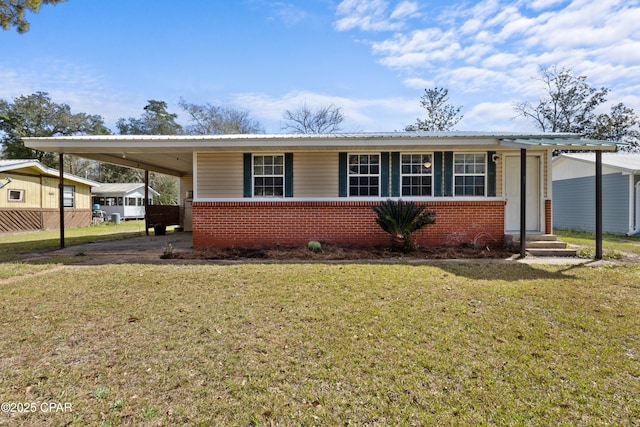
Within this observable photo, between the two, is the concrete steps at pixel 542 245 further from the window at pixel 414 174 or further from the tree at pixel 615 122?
the tree at pixel 615 122

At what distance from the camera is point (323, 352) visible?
3.14 metres

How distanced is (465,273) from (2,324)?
6.76 m

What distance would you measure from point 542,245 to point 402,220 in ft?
12.1

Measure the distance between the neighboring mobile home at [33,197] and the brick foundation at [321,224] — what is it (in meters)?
13.9

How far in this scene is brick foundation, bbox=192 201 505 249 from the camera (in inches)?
354

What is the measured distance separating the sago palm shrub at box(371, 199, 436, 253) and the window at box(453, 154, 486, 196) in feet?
5.03

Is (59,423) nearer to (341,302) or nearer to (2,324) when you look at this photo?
(2,324)

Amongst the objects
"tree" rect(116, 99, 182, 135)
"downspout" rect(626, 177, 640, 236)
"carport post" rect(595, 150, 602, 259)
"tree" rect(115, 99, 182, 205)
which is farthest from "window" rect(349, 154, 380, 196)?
"tree" rect(116, 99, 182, 135)

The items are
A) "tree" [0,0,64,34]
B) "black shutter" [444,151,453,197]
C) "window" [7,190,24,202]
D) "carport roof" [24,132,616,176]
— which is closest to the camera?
"tree" [0,0,64,34]

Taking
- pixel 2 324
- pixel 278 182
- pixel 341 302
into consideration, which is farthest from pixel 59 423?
pixel 278 182

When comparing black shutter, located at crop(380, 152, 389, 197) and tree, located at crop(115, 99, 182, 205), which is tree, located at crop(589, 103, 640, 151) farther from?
tree, located at crop(115, 99, 182, 205)

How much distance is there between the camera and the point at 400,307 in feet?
14.1

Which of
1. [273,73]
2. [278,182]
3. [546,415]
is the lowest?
[546,415]

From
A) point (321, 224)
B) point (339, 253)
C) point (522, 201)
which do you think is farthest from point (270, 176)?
point (522, 201)
